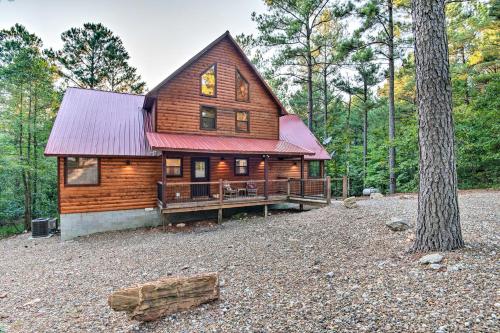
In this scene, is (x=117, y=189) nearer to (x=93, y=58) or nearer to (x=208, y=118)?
(x=208, y=118)

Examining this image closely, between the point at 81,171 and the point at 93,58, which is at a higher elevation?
the point at 93,58

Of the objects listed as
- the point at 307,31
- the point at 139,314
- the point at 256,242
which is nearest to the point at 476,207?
the point at 256,242

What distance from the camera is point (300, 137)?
1702 centimetres

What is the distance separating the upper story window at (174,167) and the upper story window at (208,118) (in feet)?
7.01

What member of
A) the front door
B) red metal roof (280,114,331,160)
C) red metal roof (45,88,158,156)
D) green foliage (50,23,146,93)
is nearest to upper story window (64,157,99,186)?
red metal roof (45,88,158,156)

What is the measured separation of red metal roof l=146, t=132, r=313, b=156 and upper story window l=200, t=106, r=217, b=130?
62 centimetres

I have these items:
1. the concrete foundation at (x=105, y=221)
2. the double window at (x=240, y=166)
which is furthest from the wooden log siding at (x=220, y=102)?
the concrete foundation at (x=105, y=221)

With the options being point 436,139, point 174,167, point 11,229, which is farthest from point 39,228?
point 436,139

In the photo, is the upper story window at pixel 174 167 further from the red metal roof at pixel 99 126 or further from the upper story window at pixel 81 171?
the upper story window at pixel 81 171

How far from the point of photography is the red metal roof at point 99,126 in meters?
10.3

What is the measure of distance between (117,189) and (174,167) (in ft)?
8.59

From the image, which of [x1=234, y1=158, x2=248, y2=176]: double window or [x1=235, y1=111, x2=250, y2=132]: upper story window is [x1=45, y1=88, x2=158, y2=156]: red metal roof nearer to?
[x1=234, y1=158, x2=248, y2=176]: double window

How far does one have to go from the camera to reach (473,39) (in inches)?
662

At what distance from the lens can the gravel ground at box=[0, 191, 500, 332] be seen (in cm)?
300
